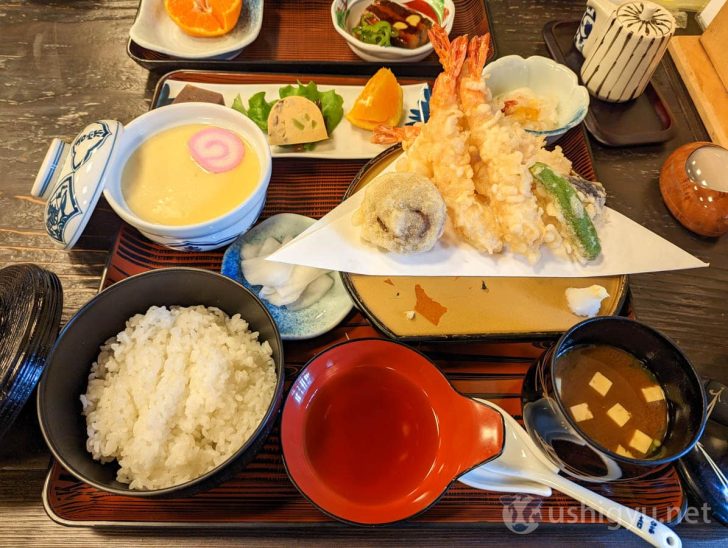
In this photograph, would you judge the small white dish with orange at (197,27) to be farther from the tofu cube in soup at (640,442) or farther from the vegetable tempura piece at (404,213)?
the tofu cube in soup at (640,442)

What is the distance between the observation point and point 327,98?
7.40 ft

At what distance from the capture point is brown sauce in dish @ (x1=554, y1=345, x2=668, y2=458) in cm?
147

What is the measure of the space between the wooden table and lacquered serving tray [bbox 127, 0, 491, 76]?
0.13 m

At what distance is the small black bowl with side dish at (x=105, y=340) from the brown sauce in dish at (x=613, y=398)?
3.14 feet

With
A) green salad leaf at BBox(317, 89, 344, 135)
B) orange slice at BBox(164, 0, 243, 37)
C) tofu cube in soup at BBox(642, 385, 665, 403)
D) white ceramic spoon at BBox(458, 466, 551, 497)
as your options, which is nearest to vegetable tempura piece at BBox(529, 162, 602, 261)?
tofu cube in soup at BBox(642, 385, 665, 403)

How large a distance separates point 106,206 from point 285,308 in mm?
1019

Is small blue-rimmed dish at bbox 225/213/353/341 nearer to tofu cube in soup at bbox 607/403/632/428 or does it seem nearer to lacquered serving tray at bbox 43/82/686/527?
lacquered serving tray at bbox 43/82/686/527

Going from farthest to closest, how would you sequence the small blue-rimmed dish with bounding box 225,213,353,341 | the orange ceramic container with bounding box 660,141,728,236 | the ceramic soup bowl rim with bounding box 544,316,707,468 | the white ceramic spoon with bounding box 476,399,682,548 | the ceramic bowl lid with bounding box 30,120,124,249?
the orange ceramic container with bounding box 660,141,728,236 < the small blue-rimmed dish with bounding box 225,213,353,341 < the ceramic bowl lid with bounding box 30,120,124,249 < the white ceramic spoon with bounding box 476,399,682,548 < the ceramic soup bowl rim with bounding box 544,316,707,468

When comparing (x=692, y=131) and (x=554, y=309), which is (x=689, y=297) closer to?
(x=554, y=309)

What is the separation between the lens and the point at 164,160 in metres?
1.91

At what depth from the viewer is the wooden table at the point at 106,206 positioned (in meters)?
1.55

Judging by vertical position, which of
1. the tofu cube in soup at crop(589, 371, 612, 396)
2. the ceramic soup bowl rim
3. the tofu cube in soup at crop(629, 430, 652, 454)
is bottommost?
the tofu cube in soup at crop(629, 430, 652, 454)

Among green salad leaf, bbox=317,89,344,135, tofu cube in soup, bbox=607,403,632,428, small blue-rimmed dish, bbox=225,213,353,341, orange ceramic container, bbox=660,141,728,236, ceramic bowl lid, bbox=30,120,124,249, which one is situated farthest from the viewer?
green salad leaf, bbox=317,89,344,135

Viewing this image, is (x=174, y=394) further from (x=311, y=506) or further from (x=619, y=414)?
(x=619, y=414)
